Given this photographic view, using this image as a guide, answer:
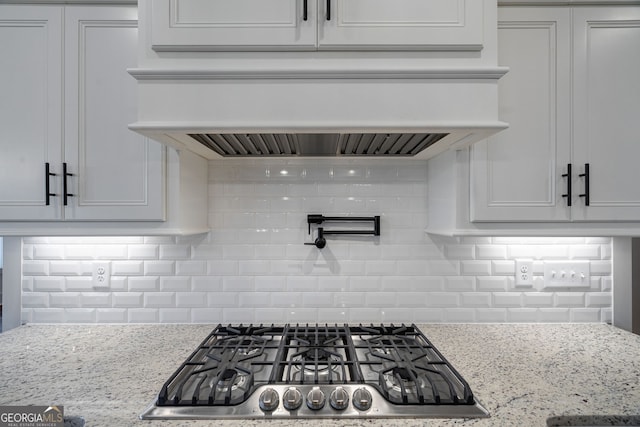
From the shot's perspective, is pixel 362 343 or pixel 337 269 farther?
pixel 337 269

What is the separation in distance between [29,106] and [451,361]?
1.78m

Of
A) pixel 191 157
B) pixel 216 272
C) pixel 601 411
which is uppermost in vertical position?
pixel 191 157

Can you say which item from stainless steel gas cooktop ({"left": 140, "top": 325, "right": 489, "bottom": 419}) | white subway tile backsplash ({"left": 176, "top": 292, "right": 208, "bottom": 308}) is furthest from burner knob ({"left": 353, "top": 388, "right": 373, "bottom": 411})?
white subway tile backsplash ({"left": 176, "top": 292, "right": 208, "bottom": 308})

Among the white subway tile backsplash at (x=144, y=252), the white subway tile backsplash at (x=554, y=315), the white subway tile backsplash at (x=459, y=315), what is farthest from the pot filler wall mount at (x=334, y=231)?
the white subway tile backsplash at (x=554, y=315)

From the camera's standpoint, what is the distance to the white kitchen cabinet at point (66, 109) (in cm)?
125

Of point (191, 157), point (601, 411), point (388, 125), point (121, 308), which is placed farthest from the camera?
point (121, 308)

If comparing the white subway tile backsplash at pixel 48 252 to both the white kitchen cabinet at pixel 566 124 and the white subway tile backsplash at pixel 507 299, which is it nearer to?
the white kitchen cabinet at pixel 566 124

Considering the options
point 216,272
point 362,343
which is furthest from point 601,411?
point 216,272

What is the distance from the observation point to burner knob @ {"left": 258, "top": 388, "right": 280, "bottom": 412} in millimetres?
876

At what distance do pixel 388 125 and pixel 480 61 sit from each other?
35cm

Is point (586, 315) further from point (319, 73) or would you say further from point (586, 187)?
point (319, 73)

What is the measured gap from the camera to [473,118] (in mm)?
1019

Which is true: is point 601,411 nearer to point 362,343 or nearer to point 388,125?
point 362,343

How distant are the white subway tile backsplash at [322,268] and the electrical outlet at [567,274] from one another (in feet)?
0.09
